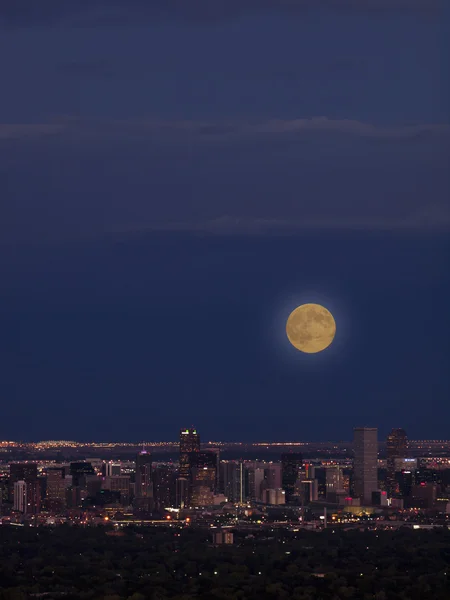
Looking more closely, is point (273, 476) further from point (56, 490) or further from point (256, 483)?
point (56, 490)

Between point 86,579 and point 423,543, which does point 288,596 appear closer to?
point 86,579

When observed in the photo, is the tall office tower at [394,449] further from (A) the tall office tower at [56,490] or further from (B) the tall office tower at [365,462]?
(A) the tall office tower at [56,490]

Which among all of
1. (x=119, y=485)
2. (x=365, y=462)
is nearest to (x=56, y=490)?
(x=119, y=485)

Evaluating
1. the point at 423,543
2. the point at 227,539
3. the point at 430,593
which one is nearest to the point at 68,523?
the point at 227,539

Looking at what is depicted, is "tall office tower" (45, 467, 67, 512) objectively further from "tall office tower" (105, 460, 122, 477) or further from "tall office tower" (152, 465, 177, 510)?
"tall office tower" (152, 465, 177, 510)

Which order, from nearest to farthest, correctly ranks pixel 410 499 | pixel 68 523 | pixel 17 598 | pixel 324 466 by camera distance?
pixel 17 598
pixel 68 523
pixel 410 499
pixel 324 466

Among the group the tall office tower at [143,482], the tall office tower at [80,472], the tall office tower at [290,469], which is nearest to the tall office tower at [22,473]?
the tall office tower at [80,472]
